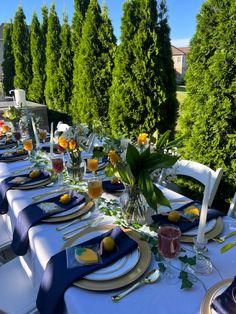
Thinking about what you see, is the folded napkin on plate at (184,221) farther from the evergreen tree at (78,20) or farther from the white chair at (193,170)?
the evergreen tree at (78,20)

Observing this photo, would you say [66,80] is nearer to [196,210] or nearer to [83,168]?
[83,168]

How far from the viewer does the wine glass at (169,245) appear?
3.03 feet

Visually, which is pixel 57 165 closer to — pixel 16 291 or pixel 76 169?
pixel 76 169

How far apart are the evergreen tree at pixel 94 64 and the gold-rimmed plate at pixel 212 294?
417cm

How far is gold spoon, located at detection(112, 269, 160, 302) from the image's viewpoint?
846mm

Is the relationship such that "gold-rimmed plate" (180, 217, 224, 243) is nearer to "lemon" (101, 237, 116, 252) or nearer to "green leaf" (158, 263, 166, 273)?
"green leaf" (158, 263, 166, 273)

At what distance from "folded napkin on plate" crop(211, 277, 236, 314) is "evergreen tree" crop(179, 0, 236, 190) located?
5.48ft

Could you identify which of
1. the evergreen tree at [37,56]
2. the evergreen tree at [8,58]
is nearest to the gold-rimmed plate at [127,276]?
the evergreen tree at [37,56]

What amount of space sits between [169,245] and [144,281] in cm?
15

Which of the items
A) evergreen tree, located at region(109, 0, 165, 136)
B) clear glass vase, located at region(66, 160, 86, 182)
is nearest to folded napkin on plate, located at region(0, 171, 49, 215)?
clear glass vase, located at region(66, 160, 86, 182)

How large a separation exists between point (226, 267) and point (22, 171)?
159 cm

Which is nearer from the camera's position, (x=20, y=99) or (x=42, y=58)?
(x=20, y=99)

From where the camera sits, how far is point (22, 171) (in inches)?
79.4

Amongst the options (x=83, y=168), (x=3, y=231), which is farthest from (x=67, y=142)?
(x=3, y=231)
